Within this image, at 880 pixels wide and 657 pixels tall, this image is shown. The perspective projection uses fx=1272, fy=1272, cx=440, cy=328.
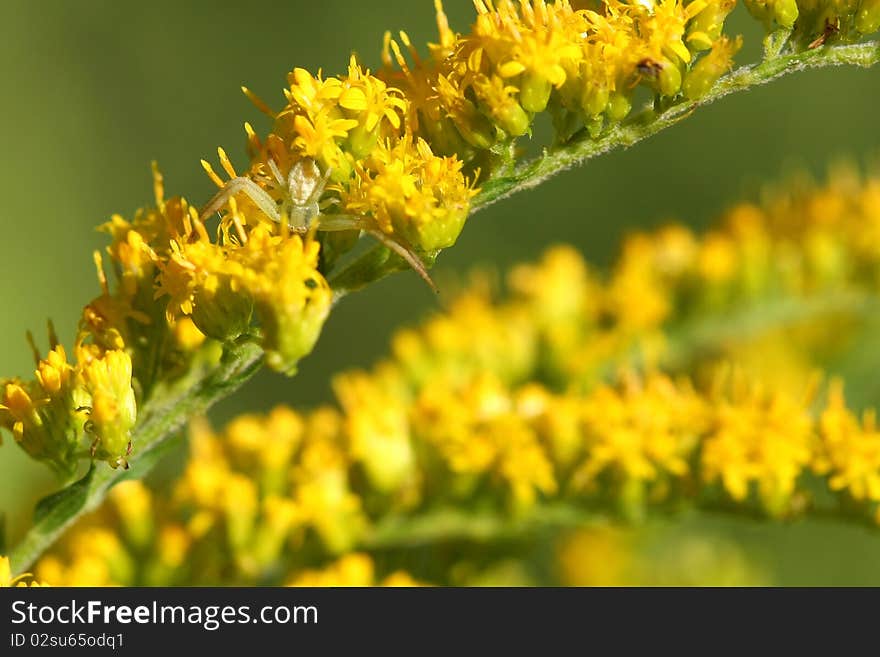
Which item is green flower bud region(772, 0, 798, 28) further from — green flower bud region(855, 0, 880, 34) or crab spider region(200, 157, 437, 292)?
crab spider region(200, 157, 437, 292)

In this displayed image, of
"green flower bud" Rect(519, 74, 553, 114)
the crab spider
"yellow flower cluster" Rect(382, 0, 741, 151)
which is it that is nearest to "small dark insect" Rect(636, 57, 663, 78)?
"yellow flower cluster" Rect(382, 0, 741, 151)

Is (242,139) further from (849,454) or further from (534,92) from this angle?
(534,92)

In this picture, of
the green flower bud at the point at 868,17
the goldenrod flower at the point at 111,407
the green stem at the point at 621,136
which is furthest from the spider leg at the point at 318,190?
the green flower bud at the point at 868,17

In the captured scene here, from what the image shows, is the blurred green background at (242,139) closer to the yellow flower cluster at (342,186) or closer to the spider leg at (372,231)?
the yellow flower cluster at (342,186)

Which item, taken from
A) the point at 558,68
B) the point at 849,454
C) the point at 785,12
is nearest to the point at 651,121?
the point at 558,68

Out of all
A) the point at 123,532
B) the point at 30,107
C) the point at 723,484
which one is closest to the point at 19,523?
the point at 123,532

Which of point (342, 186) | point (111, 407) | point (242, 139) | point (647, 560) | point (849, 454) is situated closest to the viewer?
point (111, 407)
